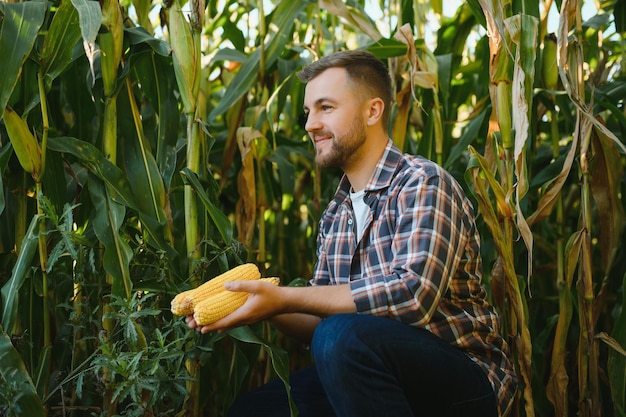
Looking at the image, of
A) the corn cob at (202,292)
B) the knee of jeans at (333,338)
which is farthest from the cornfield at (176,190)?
the knee of jeans at (333,338)

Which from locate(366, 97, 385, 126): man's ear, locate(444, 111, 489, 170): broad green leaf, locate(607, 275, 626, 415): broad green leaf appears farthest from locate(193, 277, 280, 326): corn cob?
locate(607, 275, 626, 415): broad green leaf

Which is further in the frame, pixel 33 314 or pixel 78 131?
pixel 78 131

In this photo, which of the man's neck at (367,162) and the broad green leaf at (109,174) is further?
the man's neck at (367,162)

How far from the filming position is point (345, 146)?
2127mm

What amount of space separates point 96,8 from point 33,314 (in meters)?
0.91

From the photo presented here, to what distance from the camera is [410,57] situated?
7.82 ft

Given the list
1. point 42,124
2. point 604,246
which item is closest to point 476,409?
point 604,246

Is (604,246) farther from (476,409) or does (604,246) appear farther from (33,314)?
(33,314)

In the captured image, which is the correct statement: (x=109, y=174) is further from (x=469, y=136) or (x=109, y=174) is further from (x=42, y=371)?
Answer: (x=469, y=136)

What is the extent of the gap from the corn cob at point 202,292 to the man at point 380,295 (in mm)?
64

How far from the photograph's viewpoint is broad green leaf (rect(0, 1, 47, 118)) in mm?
1923

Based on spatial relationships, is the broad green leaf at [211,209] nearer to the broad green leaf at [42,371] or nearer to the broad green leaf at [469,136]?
the broad green leaf at [42,371]

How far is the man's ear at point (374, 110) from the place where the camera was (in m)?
2.18

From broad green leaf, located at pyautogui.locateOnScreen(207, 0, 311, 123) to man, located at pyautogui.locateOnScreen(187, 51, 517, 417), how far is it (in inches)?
17.2
